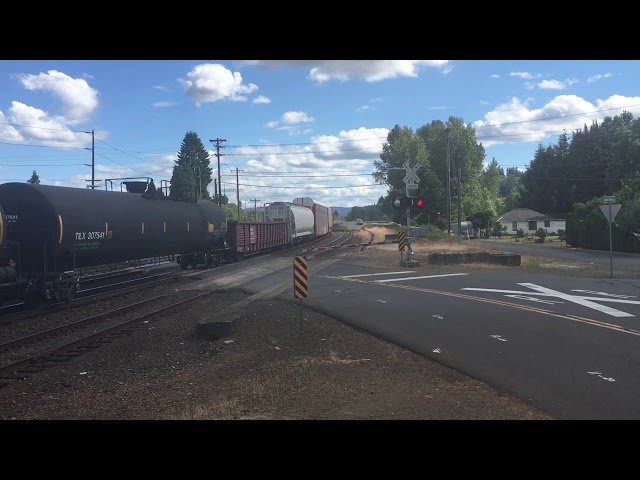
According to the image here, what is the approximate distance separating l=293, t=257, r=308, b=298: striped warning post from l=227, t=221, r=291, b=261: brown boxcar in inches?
760

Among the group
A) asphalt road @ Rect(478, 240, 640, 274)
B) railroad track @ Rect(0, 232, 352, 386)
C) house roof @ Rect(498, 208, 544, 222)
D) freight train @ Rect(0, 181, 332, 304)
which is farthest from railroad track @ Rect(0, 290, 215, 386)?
house roof @ Rect(498, 208, 544, 222)

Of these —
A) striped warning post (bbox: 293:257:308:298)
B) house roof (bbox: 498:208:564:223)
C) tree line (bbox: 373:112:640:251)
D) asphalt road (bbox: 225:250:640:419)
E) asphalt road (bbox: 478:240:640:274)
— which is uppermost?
tree line (bbox: 373:112:640:251)

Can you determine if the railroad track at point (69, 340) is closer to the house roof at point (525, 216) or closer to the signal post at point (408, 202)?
the signal post at point (408, 202)

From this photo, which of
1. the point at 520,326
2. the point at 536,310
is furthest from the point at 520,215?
the point at 520,326

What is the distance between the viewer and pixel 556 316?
1241cm

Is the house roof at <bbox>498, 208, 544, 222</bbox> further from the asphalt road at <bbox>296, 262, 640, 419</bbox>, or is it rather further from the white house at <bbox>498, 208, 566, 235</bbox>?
the asphalt road at <bbox>296, 262, 640, 419</bbox>

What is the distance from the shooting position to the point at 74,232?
1645 cm

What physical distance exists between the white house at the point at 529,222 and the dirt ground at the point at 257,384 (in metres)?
75.4

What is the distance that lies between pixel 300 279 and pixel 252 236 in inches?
878

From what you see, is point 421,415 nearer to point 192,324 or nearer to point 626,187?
point 192,324

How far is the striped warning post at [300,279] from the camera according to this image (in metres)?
12.1

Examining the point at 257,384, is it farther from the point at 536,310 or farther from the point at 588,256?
the point at 588,256

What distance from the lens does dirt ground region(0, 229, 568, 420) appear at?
6453mm

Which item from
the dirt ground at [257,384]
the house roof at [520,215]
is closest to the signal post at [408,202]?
the dirt ground at [257,384]
